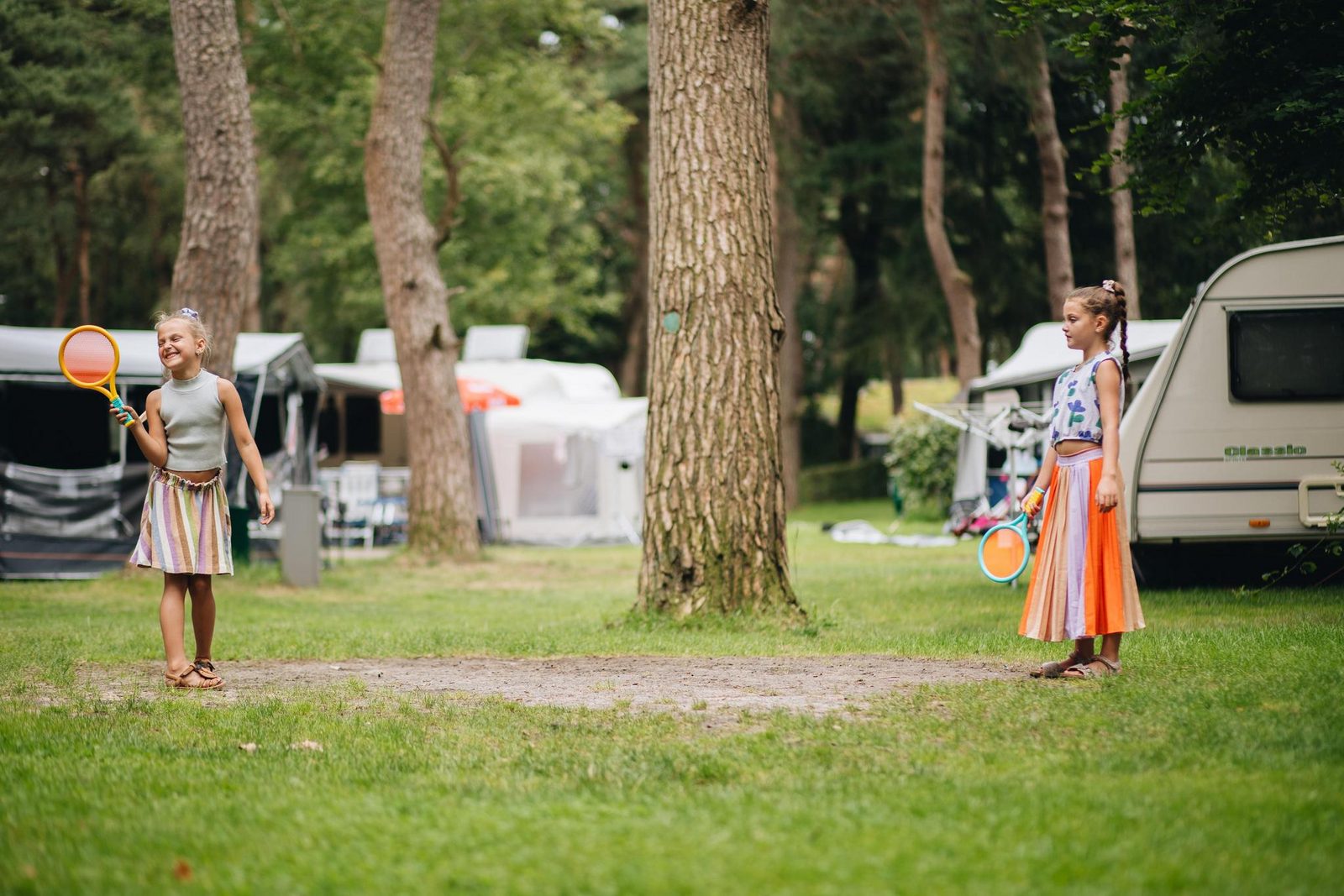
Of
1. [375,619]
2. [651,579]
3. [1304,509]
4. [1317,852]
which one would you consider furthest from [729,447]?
[1317,852]

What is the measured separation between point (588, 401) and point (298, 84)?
8.40 meters

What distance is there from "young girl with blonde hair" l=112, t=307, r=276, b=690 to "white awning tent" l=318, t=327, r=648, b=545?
17308 millimetres

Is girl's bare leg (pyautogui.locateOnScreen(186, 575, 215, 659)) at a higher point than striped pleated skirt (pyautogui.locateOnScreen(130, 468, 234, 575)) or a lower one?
lower

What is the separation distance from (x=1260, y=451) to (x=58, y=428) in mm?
14386

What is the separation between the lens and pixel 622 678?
6715 mm

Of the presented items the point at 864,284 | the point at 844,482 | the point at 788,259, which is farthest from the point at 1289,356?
the point at 844,482

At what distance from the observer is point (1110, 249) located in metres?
28.5

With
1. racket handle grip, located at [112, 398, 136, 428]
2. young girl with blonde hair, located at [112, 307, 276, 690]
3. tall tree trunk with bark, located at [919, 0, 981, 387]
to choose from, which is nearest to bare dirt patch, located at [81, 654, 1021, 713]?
young girl with blonde hair, located at [112, 307, 276, 690]

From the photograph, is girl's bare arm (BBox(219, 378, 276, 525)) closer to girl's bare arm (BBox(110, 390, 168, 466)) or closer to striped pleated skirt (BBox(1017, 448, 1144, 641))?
girl's bare arm (BBox(110, 390, 168, 466))

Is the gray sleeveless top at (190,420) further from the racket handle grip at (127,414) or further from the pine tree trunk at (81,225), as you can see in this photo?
the pine tree trunk at (81,225)

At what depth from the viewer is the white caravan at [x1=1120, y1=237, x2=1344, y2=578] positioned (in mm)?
10484

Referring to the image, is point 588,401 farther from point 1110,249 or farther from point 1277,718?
point 1277,718

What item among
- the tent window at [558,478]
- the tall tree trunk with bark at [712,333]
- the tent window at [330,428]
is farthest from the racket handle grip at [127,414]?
the tent window at [330,428]

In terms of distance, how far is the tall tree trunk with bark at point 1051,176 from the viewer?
22.2 m
